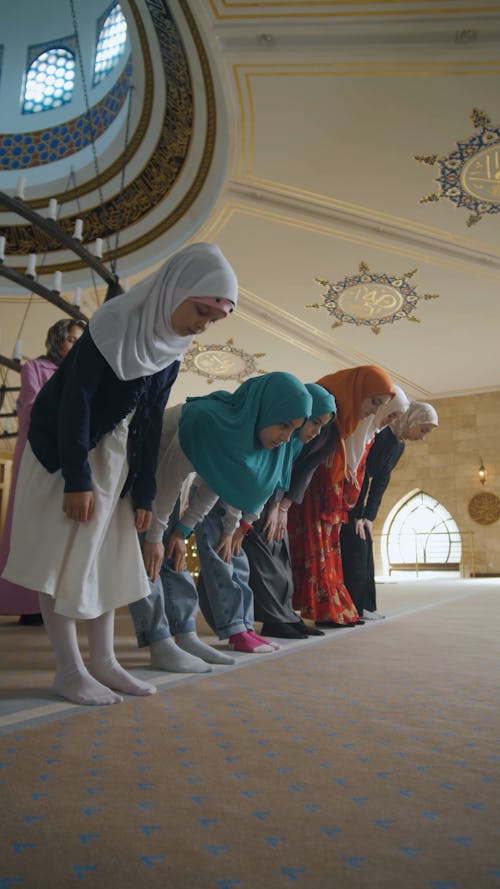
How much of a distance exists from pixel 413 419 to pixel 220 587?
6.45 ft

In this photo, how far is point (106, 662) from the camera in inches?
64.0

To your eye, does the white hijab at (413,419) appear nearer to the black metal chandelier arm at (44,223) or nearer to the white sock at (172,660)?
the black metal chandelier arm at (44,223)

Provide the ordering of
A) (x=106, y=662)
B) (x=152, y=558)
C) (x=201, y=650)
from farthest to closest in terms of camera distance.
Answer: (x=201, y=650) < (x=152, y=558) < (x=106, y=662)

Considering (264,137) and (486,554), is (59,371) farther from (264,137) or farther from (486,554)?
(486,554)

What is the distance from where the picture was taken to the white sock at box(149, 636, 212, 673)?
1.90 metres

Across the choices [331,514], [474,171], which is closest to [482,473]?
[474,171]

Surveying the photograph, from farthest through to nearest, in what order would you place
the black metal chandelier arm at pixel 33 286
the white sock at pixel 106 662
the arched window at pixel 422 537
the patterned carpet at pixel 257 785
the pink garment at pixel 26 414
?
the arched window at pixel 422 537 → the black metal chandelier arm at pixel 33 286 → the pink garment at pixel 26 414 → the white sock at pixel 106 662 → the patterned carpet at pixel 257 785

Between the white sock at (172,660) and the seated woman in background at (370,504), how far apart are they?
72.9 inches

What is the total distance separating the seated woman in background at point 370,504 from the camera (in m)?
3.66

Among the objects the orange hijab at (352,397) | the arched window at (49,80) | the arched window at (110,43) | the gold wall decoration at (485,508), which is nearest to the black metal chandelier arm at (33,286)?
the orange hijab at (352,397)

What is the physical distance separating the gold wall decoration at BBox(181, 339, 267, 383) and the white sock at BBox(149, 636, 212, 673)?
7.83 metres

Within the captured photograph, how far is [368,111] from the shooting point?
4984 mm

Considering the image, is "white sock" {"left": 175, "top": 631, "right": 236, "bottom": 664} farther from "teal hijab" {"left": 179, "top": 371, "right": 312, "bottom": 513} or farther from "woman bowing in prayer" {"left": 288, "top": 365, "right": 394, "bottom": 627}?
"woman bowing in prayer" {"left": 288, "top": 365, "right": 394, "bottom": 627}

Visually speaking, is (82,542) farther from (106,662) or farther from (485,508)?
(485,508)
